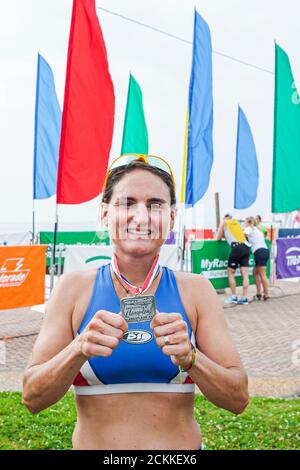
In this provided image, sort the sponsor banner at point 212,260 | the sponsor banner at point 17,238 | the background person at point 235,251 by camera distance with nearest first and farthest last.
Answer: the sponsor banner at point 212,260 → the background person at point 235,251 → the sponsor banner at point 17,238

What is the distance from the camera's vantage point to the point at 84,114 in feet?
28.6

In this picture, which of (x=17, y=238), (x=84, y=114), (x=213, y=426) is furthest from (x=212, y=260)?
(x=17, y=238)

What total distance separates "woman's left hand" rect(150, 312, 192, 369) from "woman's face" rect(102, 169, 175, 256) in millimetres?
295

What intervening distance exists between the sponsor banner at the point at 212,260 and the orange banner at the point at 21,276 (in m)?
3.80

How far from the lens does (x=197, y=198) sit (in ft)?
36.6

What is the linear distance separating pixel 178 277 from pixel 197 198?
939 centimetres

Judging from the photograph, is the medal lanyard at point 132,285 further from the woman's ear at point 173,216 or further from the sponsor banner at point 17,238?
the sponsor banner at point 17,238

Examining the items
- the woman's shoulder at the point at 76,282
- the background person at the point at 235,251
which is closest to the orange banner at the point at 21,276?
the background person at the point at 235,251

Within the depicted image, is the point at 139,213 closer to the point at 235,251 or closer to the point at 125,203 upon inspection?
the point at 125,203

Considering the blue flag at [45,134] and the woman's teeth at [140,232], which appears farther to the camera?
the blue flag at [45,134]

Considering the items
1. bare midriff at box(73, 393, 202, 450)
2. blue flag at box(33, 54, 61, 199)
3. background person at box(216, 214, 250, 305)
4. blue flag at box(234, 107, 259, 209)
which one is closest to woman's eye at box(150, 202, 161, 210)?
bare midriff at box(73, 393, 202, 450)

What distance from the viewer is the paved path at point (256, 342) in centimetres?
632

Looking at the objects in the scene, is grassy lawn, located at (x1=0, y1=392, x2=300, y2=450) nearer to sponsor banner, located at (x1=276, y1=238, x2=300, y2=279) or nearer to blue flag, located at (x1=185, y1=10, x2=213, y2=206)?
blue flag, located at (x1=185, y1=10, x2=213, y2=206)
